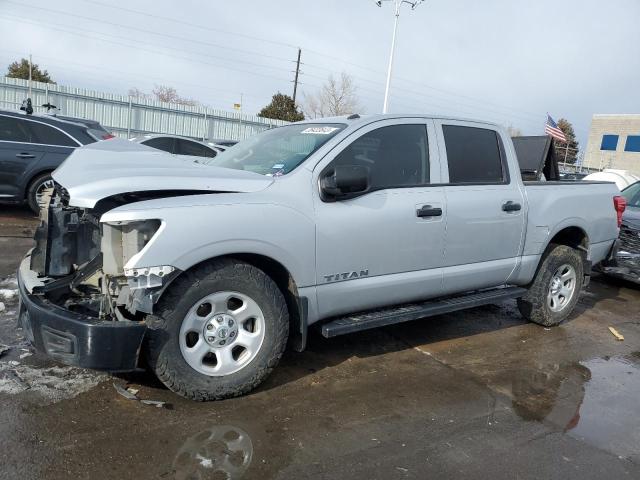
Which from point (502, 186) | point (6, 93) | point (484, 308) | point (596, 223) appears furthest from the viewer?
point (6, 93)

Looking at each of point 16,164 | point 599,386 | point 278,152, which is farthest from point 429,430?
point 16,164

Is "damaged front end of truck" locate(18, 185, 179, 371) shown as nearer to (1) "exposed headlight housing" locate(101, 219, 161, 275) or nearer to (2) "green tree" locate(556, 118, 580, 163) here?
(1) "exposed headlight housing" locate(101, 219, 161, 275)

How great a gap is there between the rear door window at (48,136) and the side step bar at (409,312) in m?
7.17

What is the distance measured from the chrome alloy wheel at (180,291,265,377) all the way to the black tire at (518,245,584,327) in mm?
3195

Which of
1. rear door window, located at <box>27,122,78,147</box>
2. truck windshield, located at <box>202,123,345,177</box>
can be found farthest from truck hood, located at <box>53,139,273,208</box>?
rear door window, located at <box>27,122,78,147</box>

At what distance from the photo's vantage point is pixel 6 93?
23.0 m

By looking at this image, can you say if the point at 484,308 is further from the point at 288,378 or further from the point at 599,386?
the point at 288,378

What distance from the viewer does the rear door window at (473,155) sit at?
4566 millimetres

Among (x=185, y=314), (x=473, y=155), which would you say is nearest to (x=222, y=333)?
(x=185, y=314)

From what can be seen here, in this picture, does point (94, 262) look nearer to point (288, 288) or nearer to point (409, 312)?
point (288, 288)

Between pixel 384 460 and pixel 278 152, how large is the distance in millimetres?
2322

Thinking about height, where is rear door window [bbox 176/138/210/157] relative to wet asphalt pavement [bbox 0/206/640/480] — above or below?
above

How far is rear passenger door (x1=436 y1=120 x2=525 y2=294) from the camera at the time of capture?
4.43 meters

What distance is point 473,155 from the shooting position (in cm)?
475
